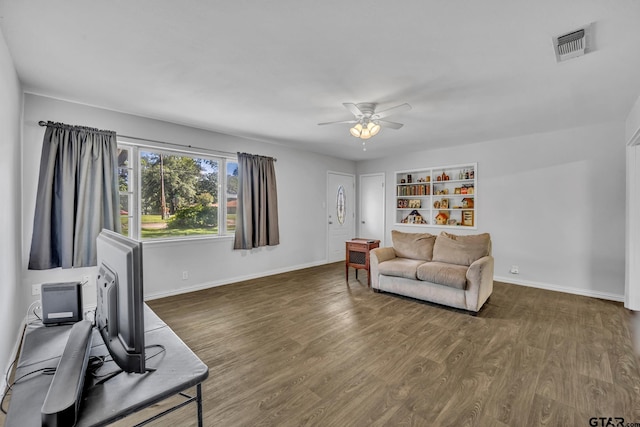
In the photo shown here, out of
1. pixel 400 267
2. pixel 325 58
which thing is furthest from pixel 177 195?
pixel 400 267

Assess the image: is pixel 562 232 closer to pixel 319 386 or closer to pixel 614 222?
pixel 614 222

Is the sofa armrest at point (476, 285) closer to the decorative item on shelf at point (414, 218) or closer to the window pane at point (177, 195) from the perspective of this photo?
the decorative item on shelf at point (414, 218)

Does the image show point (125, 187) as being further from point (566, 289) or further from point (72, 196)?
point (566, 289)

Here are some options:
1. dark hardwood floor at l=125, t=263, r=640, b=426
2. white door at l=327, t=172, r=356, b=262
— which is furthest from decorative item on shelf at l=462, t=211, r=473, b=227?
white door at l=327, t=172, r=356, b=262

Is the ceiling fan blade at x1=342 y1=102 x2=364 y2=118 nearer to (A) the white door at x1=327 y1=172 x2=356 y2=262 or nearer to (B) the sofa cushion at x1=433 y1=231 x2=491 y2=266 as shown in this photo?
(B) the sofa cushion at x1=433 y1=231 x2=491 y2=266

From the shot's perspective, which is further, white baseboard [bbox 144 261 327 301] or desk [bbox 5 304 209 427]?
white baseboard [bbox 144 261 327 301]

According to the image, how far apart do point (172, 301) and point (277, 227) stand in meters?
2.08

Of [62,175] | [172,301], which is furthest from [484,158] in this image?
[62,175]

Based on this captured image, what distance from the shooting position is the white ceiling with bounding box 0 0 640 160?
5.87 ft

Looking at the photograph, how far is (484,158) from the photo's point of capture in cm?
508

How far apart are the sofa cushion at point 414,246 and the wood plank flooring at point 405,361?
0.76m

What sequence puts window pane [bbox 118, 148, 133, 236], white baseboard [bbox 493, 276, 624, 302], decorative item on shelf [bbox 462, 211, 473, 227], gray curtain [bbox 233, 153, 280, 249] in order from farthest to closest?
1. decorative item on shelf [bbox 462, 211, 473, 227]
2. gray curtain [bbox 233, 153, 280, 249]
3. white baseboard [bbox 493, 276, 624, 302]
4. window pane [bbox 118, 148, 133, 236]

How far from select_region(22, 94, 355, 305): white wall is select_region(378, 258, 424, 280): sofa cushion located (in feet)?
7.11

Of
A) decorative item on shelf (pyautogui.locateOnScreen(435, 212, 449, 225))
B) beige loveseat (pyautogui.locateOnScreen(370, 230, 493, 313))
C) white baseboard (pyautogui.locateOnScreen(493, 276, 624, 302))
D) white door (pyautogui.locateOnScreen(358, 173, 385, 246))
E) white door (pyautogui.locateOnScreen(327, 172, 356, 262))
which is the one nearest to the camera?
beige loveseat (pyautogui.locateOnScreen(370, 230, 493, 313))
